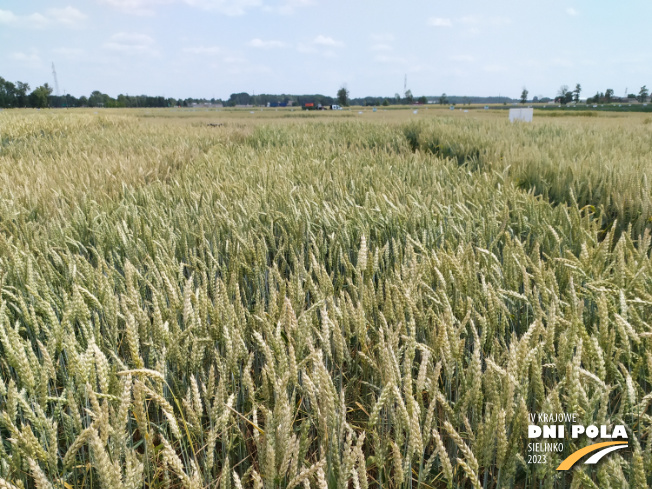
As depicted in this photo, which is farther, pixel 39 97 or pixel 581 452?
pixel 39 97

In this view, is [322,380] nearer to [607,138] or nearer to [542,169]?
[542,169]

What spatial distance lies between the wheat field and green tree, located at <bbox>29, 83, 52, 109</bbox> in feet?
288

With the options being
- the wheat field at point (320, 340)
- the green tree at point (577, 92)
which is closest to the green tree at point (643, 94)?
the green tree at point (577, 92)

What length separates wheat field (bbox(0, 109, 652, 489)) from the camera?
76 cm

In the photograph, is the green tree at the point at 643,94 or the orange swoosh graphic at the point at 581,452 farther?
the green tree at the point at 643,94

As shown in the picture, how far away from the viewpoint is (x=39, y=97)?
73438mm

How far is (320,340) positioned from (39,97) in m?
90.7

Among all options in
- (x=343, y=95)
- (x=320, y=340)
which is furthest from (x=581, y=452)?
(x=343, y=95)

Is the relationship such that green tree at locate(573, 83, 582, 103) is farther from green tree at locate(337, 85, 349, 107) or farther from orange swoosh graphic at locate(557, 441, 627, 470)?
orange swoosh graphic at locate(557, 441, 627, 470)

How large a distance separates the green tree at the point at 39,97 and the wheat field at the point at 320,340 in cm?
8775

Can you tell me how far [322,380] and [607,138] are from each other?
6.05 m

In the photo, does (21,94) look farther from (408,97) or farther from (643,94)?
(643,94)

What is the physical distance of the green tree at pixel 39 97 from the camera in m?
73.4

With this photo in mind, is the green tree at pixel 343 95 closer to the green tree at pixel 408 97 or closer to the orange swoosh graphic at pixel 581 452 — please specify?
the green tree at pixel 408 97
